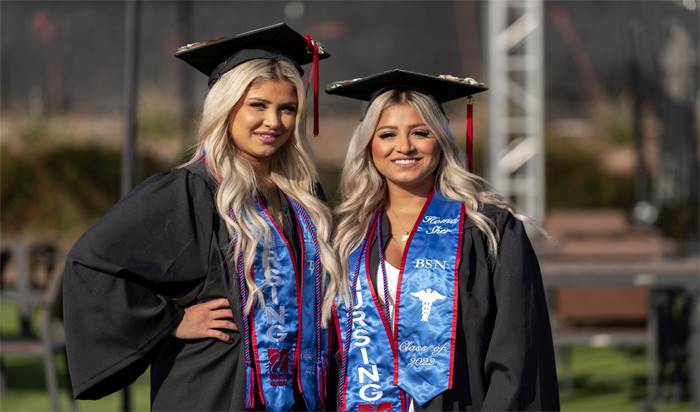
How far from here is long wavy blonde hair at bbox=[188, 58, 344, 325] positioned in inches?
116

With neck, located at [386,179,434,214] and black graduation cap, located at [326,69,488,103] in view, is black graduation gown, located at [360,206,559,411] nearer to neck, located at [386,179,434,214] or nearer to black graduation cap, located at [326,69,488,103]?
neck, located at [386,179,434,214]

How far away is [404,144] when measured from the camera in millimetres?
3145

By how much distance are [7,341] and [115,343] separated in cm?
383

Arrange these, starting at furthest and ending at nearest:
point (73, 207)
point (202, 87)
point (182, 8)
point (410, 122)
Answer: point (202, 87) → point (73, 207) → point (182, 8) → point (410, 122)

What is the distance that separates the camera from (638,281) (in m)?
6.53

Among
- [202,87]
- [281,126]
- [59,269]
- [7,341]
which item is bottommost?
[7,341]

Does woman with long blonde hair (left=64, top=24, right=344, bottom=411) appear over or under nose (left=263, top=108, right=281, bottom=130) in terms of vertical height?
under

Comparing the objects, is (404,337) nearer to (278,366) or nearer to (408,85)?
(278,366)

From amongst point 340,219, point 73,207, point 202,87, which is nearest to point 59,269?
point 340,219

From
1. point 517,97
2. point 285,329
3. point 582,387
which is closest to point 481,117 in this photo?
point 517,97

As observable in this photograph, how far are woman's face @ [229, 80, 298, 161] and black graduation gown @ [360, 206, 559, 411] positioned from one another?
63 cm

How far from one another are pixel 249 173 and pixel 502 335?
83cm

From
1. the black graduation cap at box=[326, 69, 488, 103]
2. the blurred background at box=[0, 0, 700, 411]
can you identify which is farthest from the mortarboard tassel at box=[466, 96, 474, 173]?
the blurred background at box=[0, 0, 700, 411]

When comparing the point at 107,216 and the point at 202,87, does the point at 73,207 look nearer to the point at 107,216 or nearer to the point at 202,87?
the point at 202,87
